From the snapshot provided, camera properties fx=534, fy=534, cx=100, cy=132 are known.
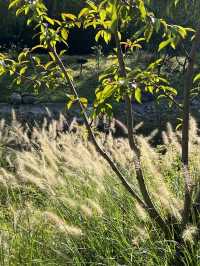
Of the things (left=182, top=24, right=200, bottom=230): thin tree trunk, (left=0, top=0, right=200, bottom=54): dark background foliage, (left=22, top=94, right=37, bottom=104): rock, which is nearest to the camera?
(left=182, top=24, right=200, bottom=230): thin tree trunk

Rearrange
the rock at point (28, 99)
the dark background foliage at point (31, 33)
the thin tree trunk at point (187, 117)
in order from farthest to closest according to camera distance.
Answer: the dark background foliage at point (31, 33) → the rock at point (28, 99) → the thin tree trunk at point (187, 117)

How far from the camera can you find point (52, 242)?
387cm

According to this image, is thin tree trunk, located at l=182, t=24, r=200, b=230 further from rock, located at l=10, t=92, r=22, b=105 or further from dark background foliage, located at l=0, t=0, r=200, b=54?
dark background foliage, located at l=0, t=0, r=200, b=54

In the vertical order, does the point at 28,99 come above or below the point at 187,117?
below

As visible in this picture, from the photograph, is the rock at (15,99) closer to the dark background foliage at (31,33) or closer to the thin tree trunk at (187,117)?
the dark background foliage at (31,33)

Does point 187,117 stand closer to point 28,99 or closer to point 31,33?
point 28,99

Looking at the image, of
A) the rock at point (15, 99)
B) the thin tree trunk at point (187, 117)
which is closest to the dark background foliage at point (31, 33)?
the rock at point (15, 99)

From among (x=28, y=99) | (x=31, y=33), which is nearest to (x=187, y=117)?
(x=28, y=99)

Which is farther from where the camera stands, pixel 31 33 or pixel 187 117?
pixel 31 33

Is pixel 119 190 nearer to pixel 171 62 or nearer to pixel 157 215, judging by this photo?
pixel 157 215

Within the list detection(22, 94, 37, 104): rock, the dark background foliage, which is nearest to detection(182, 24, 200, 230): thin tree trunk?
detection(22, 94, 37, 104): rock

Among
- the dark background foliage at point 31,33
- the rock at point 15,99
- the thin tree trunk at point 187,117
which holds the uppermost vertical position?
the thin tree trunk at point 187,117

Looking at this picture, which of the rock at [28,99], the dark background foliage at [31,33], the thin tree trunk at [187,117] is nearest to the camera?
the thin tree trunk at [187,117]

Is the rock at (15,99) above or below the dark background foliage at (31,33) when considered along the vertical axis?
below
